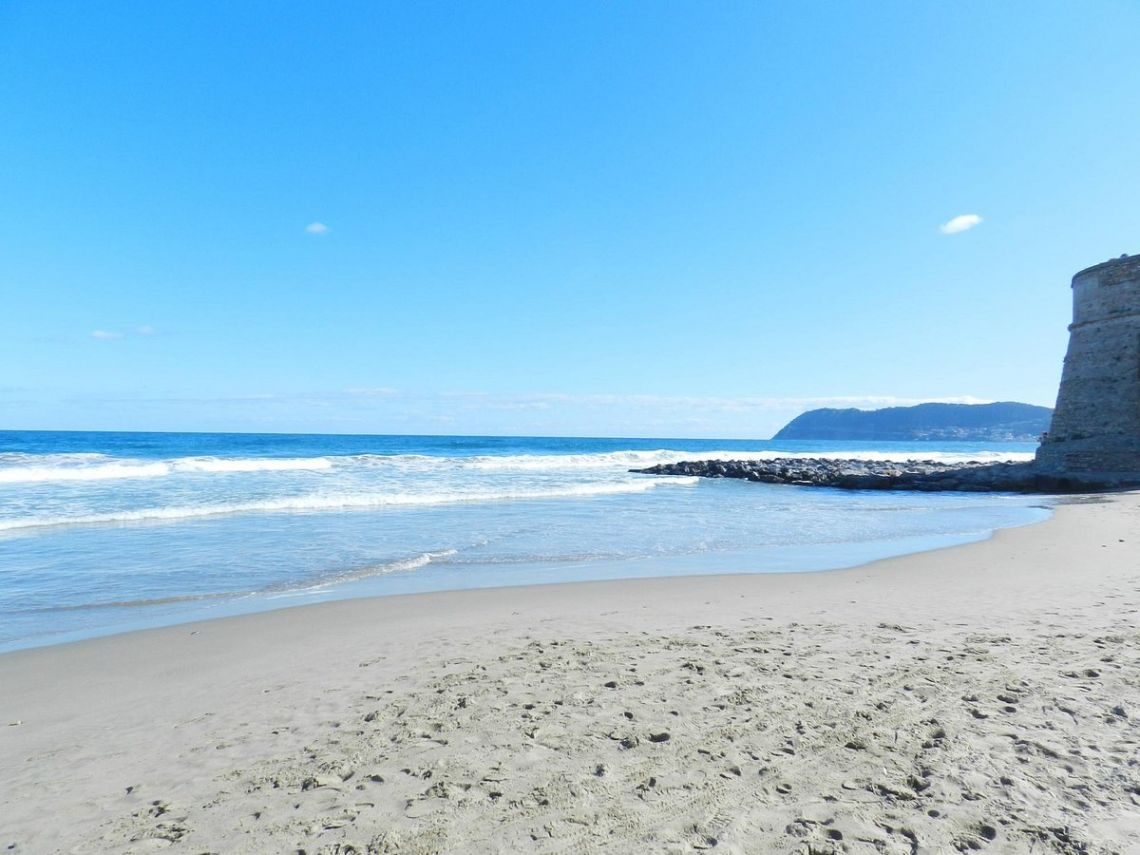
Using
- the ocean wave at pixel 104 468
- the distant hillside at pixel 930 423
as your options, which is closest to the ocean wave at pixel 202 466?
the ocean wave at pixel 104 468

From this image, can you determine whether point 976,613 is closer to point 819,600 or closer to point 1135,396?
point 819,600

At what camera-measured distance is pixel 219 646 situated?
5.46 metres

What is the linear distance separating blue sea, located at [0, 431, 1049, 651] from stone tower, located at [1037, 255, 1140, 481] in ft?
16.5

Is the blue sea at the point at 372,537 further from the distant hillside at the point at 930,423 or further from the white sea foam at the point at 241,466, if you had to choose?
the distant hillside at the point at 930,423

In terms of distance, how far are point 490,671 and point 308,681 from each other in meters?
1.25

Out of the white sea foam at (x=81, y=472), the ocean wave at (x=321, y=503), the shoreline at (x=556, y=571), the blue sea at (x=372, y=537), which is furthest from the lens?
the white sea foam at (x=81, y=472)

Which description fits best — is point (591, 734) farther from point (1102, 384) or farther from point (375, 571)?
point (1102, 384)

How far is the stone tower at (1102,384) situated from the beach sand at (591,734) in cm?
2159

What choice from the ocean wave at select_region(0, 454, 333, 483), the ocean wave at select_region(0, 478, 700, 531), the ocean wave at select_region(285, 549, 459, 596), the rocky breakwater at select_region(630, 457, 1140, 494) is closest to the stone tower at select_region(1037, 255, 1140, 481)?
the rocky breakwater at select_region(630, 457, 1140, 494)

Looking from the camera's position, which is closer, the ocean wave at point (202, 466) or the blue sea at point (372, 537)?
the blue sea at point (372, 537)

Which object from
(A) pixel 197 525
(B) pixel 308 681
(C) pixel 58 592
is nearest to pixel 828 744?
(B) pixel 308 681

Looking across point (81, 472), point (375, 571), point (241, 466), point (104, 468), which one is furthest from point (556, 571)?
point (241, 466)

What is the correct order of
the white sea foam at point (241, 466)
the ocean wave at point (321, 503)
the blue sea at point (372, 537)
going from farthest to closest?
1. the white sea foam at point (241, 466)
2. the ocean wave at point (321, 503)
3. the blue sea at point (372, 537)

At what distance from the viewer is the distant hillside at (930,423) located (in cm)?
12012
